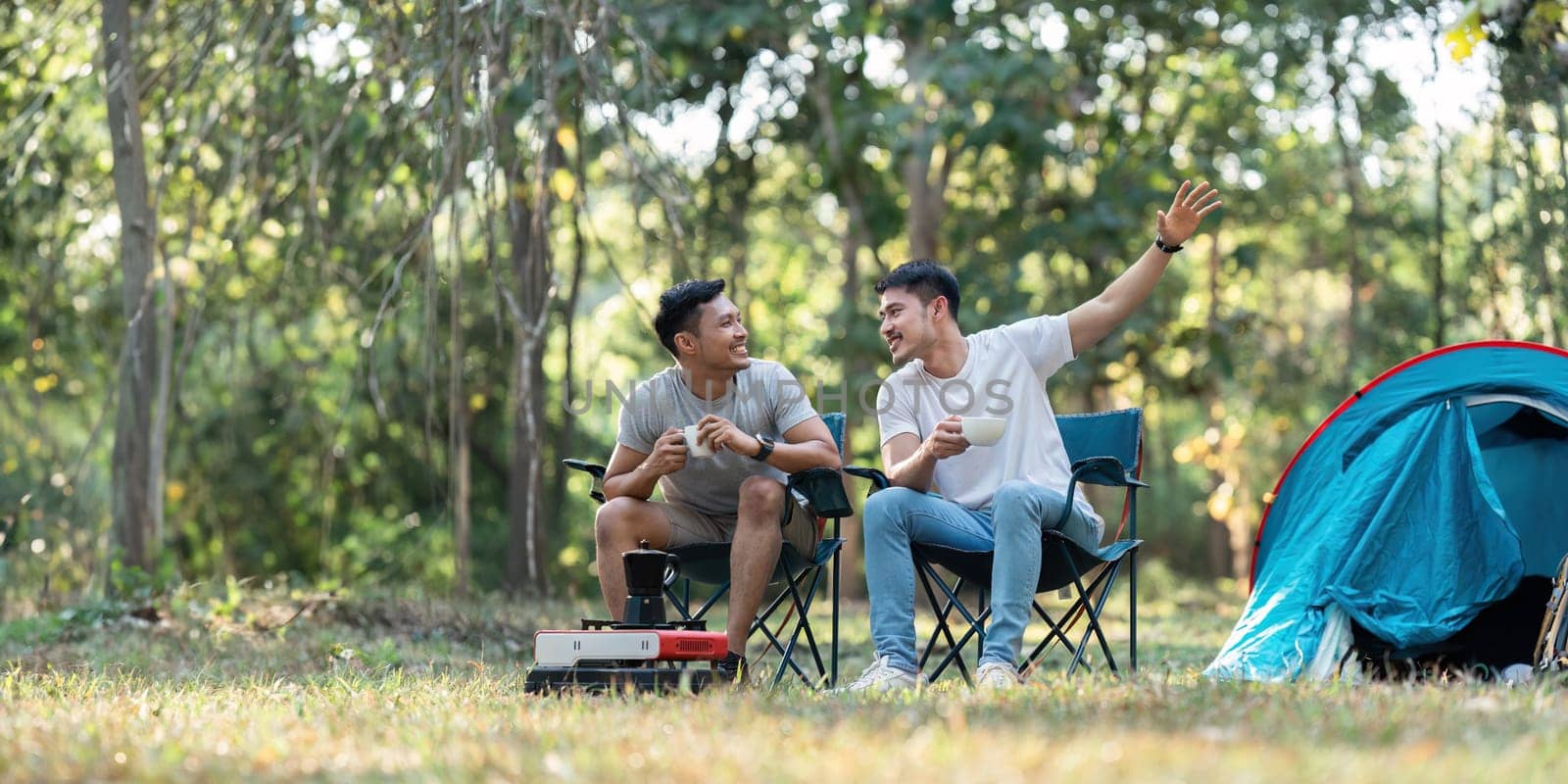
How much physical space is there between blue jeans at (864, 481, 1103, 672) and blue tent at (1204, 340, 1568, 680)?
19.6 inches

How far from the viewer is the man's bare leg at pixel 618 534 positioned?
133 inches

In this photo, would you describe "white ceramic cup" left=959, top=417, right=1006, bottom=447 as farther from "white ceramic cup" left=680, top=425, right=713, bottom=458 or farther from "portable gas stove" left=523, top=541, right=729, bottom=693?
"portable gas stove" left=523, top=541, right=729, bottom=693

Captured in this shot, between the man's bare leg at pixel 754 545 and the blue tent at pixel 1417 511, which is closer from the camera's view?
the man's bare leg at pixel 754 545

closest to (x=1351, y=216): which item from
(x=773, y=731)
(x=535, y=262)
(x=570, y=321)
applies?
(x=570, y=321)

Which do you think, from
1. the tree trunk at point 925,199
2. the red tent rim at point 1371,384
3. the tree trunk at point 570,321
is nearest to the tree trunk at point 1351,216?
the tree trunk at point 925,199

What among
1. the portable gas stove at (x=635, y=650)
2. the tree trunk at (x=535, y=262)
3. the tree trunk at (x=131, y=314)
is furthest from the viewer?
the tree trunk at (x=131, y=314)

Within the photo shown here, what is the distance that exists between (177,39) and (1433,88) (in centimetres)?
546

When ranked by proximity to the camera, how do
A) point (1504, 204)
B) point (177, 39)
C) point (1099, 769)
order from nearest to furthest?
1. point (1099, 769)
2. point (177, 39)
3. point (1504, 204)

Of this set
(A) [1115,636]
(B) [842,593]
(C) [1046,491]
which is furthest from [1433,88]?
(C) [1046,491]

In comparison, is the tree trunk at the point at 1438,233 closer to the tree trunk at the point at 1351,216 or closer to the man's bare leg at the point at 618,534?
the tree trunk at the point at 1351,216

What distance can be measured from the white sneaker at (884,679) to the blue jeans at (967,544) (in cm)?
2

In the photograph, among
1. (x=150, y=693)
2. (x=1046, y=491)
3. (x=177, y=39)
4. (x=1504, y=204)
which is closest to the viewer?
(x=150, y=693)

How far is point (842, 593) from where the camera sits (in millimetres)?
9016

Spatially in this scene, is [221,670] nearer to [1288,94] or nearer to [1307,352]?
[1288,94]
